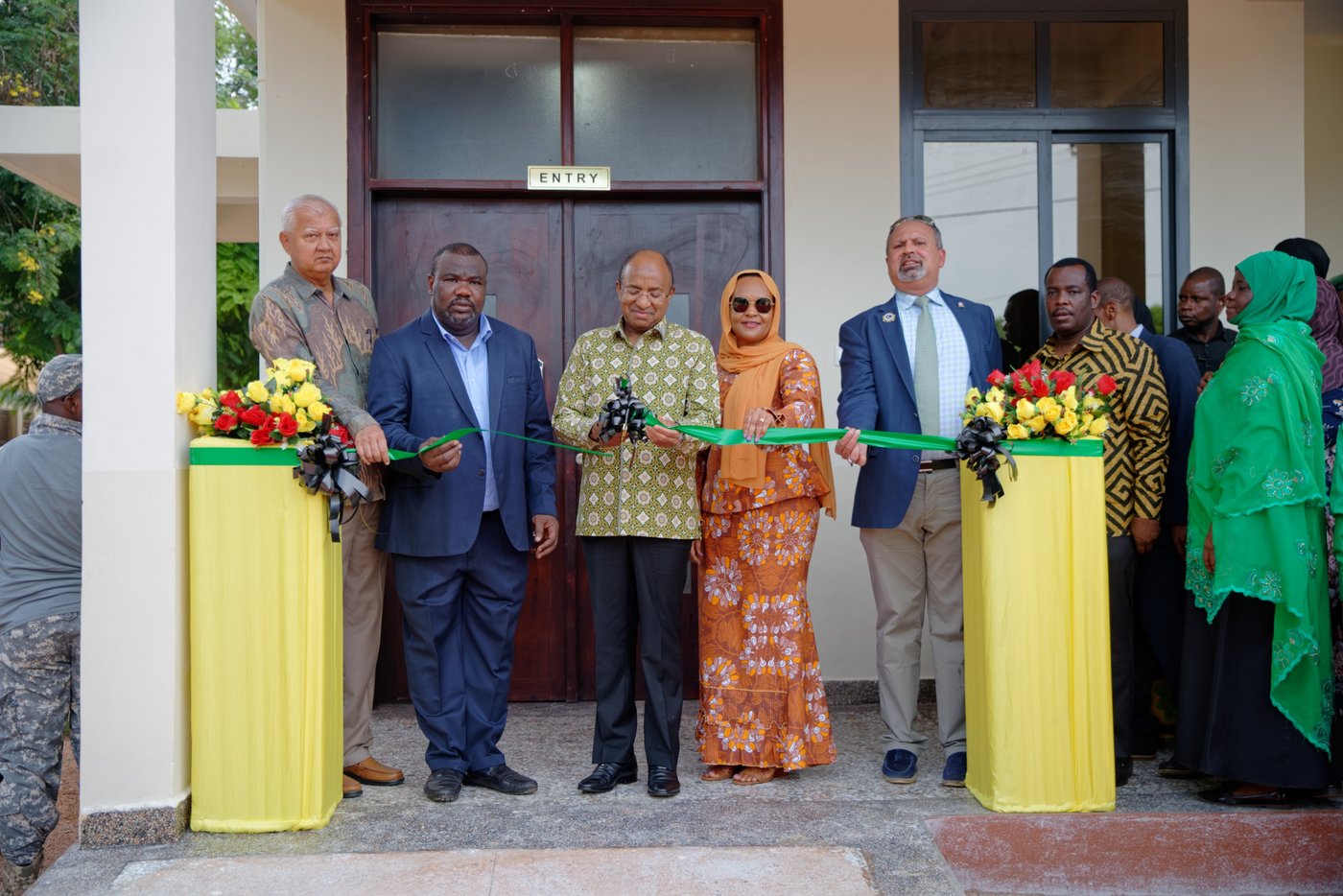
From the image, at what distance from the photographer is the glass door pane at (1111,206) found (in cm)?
622

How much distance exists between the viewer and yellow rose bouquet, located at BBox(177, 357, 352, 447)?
4023 millimetres

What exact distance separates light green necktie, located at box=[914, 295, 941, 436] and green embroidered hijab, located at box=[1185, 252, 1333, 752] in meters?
1.03

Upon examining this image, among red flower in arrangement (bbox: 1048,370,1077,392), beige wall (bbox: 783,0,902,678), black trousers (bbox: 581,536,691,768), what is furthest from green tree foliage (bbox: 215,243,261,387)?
red flower in arrangement (bbox: 1048,370,1077,392)

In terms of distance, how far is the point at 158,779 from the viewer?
4.04 m

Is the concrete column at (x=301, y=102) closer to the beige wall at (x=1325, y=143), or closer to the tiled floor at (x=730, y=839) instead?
the tiled floor at (x=730, y=839)

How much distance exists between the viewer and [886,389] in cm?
474

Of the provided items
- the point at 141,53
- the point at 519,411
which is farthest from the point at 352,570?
the point at 141,53

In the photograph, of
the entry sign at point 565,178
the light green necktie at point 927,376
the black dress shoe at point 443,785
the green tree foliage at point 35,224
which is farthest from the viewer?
the green tree foliage at point 35,224

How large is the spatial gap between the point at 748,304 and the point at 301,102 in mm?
2763

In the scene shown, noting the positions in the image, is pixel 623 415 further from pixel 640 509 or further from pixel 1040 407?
pixel 1040 407

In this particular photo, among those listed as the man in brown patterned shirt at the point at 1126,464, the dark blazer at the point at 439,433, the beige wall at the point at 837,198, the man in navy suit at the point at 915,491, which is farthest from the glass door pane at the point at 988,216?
the dark blazer at the point at 439,433

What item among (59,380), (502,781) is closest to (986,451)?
(502,781)

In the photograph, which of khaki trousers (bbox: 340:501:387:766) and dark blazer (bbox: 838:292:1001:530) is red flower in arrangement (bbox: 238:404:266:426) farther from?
dark blazer (bbox: 838:292:1001:530)

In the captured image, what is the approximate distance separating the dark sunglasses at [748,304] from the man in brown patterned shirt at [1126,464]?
1.24m
